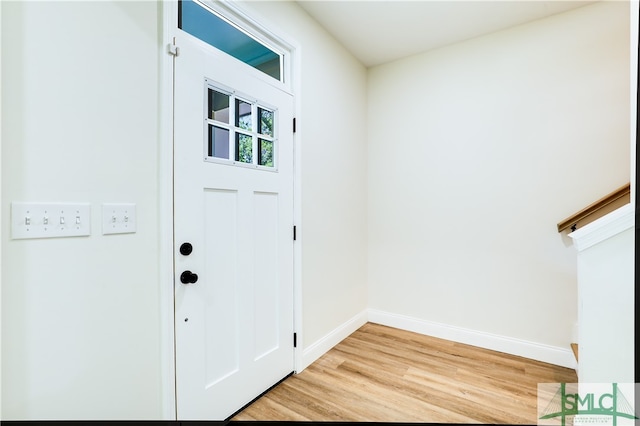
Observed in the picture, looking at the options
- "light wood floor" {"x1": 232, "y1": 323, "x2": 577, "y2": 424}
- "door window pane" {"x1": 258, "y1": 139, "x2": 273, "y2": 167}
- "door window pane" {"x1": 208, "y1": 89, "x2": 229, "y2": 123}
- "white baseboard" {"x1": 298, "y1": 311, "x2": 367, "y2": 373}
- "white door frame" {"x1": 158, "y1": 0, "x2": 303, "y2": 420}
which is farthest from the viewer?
"white baseboard" {"x1": 298, "y1": 311, "x2": 367, "y2": 373}

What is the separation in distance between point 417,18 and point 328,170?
138 cm

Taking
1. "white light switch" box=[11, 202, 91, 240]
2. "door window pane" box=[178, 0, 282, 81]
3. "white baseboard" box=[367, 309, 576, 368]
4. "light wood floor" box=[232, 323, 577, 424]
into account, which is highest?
"door window pane" box=[178, 0, 282, 81]

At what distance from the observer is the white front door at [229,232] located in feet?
4.92

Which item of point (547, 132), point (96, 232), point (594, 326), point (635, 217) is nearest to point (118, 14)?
point (96, 232)

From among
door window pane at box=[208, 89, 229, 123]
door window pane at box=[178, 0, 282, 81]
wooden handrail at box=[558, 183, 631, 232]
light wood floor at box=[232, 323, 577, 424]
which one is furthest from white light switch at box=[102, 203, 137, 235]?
wooden handrail at box=[558, 183, 631, 232]

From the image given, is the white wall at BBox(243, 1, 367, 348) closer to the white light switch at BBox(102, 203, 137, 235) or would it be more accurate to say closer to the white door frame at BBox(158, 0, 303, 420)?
the white door frame at BBox(158, 0, 303, 420)

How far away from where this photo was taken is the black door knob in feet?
4.83

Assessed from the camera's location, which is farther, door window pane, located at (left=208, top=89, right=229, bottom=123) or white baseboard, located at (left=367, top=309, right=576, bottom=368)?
white baseboard, located at (left=367, top=309, right=576, bottom=368)

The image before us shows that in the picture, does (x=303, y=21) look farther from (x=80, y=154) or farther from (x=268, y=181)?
(x=80, y=154)

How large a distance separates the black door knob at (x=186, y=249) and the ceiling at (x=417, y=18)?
1.92m

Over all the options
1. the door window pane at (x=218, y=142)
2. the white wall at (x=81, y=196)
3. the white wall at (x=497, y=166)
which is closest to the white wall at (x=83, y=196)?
the white wall at (x=81, y=196)

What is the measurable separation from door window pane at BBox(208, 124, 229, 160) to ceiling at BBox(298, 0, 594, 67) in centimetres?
126

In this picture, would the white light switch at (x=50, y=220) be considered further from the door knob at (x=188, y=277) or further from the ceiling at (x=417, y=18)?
the ceiling at (x=417, y=18)

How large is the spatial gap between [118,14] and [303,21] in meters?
1.41
